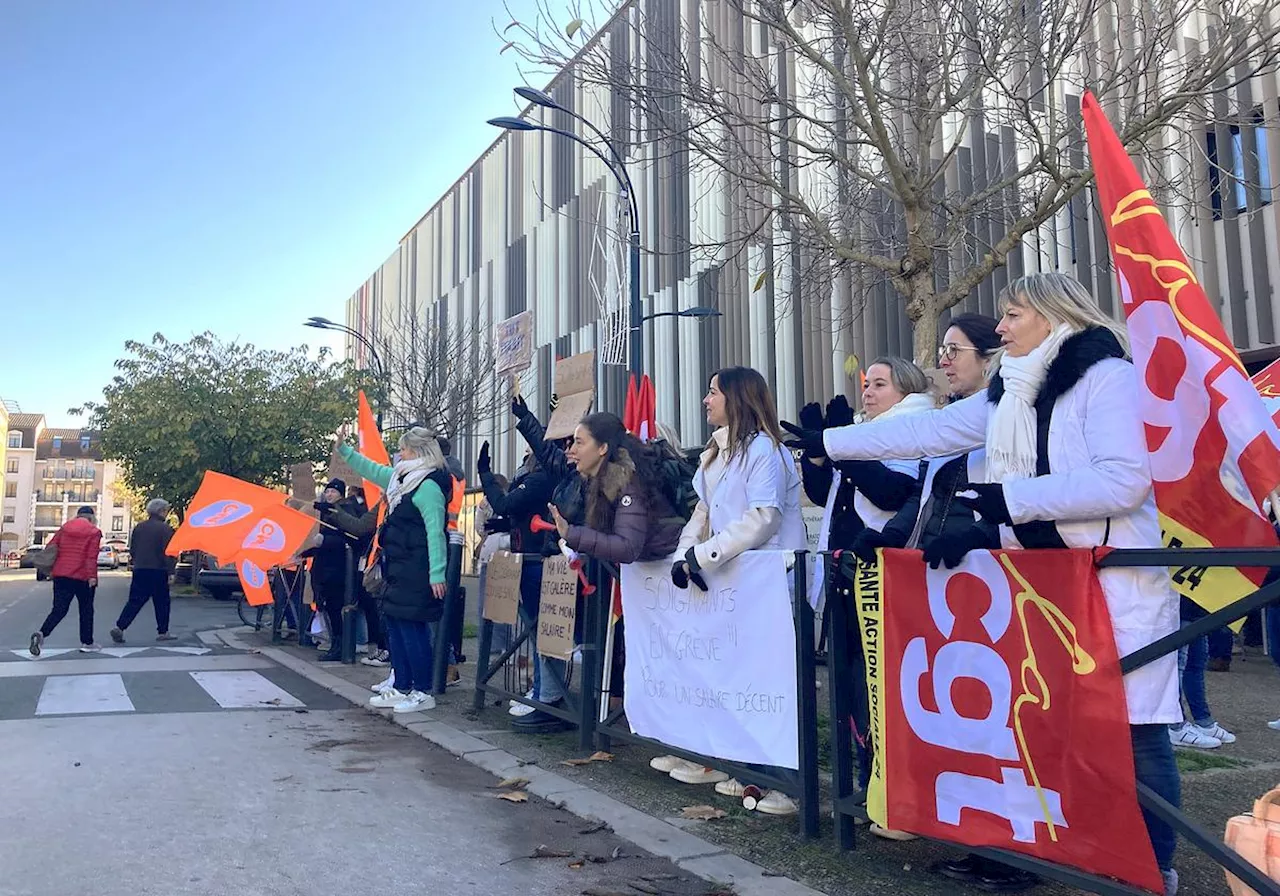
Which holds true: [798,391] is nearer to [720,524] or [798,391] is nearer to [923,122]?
[923,122]

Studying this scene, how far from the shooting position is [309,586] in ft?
35.5

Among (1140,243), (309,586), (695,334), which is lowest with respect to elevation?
(309,586)

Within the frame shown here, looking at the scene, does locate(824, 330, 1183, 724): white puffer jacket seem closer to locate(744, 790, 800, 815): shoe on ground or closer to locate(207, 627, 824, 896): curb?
locate(207, 627, 824, 896): curb

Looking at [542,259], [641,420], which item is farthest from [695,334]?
[641,420]

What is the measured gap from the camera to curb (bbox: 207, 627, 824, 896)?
3.56m

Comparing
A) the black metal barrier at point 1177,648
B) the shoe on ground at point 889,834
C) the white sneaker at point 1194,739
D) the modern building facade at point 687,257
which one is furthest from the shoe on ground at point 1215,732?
the modern building facade at point 687,257

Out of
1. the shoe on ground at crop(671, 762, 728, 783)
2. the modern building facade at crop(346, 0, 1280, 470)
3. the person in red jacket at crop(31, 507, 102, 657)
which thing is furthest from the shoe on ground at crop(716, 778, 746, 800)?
the person in red jacket at crop(31, 507, 102, 657)

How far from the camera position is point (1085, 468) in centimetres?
298

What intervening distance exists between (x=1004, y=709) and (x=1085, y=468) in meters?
0.77

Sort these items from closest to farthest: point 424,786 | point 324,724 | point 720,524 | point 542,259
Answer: point 720,524 → point 424,786 → point 324,724 → point 542,259

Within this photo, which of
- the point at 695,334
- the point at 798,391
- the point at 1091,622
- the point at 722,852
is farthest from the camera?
the point at 695,334

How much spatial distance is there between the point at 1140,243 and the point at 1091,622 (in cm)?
107

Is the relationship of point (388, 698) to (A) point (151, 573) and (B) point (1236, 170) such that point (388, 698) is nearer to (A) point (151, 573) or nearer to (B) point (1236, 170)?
(A) point (151, 573)

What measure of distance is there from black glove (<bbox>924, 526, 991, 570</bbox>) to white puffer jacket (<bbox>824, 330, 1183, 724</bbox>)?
148 millimetres
